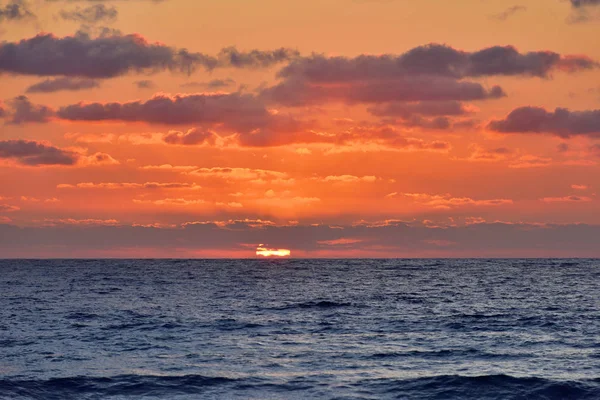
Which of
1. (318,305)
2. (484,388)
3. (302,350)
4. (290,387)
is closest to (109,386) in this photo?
(290,387)

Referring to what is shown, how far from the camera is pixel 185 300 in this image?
81.6 metres

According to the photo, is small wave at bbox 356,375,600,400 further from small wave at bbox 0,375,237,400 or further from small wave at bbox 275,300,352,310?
small wave at bbox 275,300,352,310

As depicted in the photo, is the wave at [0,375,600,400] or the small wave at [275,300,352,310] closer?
the wave at [0,375,600,400]

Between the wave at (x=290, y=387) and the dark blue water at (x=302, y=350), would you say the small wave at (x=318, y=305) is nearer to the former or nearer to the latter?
the dark blue water at (x=302, y=350)

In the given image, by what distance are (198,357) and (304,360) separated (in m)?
6.53

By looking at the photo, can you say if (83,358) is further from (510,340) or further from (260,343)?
(510,340)

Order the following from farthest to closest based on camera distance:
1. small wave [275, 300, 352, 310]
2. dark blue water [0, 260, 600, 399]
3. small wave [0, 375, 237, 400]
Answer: small wave [275, 300, 352, 310] → dark blue water [0, 260, 600, 399] → small wave [0, 375, 237, 400]

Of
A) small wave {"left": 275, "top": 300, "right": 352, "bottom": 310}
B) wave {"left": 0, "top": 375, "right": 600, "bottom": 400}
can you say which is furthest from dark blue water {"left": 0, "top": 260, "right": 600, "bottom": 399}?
small wave {"left": 275, "top": 300, "right": 352, "bottom": 310}

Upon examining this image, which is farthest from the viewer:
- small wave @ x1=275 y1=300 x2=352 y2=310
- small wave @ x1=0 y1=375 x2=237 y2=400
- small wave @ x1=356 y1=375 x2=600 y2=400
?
small wave @ x1=275 y1=300 x2=352 y2=310

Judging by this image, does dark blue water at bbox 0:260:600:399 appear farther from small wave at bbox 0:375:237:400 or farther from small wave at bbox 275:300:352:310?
small wave at bbox 275:300:352:310

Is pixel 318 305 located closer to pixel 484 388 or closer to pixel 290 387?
pixel 290 387

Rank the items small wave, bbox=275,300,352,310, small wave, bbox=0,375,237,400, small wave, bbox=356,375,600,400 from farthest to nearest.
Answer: small wave, bbox=275,300,352,310 → small wave, bbox=356,375,600,400 → small wave, bbox=0,375,237,400

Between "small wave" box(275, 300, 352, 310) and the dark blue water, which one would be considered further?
"small wave" box(275, 300, 352, 310)

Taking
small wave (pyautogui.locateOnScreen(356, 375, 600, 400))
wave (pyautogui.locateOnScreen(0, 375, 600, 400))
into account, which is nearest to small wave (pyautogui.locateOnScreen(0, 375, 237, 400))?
wave (pyautogui.locateOnScreen(0, 375, 600, 400))
